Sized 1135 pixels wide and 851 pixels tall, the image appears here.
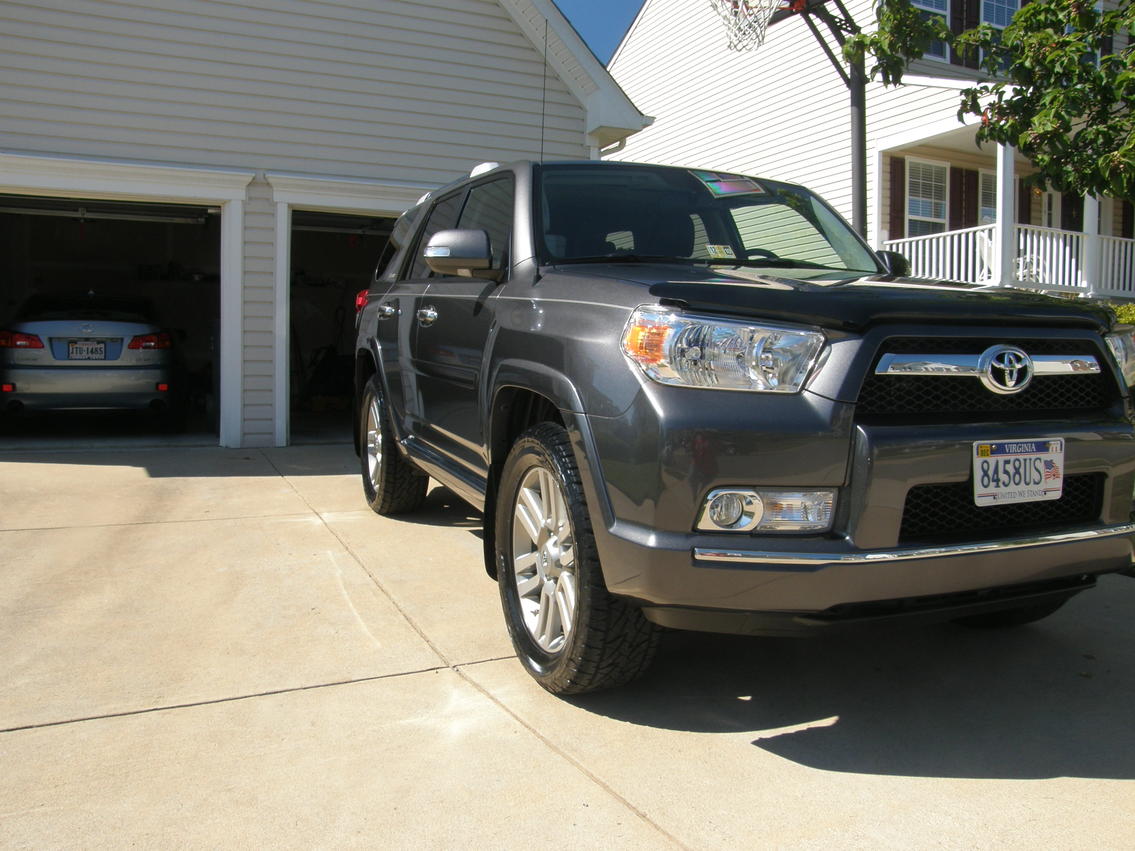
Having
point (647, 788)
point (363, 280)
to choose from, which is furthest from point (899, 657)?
point (363, 280)

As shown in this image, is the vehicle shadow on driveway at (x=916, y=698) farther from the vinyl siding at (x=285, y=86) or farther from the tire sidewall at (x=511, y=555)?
the vinyl siding at (x=285, y=86)

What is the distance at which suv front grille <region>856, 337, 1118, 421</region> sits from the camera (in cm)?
270

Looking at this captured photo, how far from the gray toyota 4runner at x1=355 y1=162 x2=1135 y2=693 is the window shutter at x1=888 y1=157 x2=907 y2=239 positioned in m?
13.2

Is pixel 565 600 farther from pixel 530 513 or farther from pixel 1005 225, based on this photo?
pixel 1005 225

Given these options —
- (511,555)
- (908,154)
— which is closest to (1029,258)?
(908,154)

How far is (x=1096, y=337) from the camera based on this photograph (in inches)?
121

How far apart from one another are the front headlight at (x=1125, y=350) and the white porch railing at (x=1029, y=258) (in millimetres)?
11687

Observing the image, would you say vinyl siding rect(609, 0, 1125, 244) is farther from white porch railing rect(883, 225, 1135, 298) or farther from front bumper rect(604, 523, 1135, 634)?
front bumper rect(604, 523, 1135, 634)

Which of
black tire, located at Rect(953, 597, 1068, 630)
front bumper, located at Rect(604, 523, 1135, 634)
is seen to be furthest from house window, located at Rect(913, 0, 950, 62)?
front bumper, located at Rect(604, 523, 1135, 634)

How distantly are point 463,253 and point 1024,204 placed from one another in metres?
15.9

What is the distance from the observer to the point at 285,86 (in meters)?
9.42

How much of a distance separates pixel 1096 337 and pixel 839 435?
3.62 feet

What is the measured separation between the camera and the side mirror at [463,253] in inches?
149

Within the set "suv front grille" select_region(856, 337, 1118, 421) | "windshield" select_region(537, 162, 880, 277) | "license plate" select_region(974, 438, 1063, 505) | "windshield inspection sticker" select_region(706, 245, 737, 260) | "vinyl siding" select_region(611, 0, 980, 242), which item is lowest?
"license plate" select_region(974, 438, 1063, 505)
